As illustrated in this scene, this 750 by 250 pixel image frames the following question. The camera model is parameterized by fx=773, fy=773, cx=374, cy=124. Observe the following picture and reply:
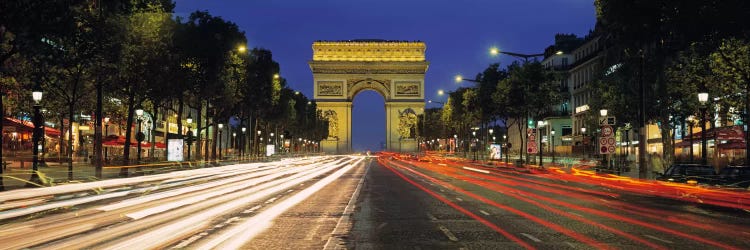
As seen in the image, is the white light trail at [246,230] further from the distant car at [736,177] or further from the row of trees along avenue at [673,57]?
the row of trees along avenue at [673,57]

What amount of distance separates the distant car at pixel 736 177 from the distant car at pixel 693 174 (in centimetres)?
38

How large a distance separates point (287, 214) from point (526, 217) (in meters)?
5.41

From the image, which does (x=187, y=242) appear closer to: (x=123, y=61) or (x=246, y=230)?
(x=246, y=230)

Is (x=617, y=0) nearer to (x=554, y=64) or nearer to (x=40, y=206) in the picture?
(x=40, y=206)

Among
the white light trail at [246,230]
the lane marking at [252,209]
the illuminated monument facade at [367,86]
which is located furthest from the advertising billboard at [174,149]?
the illuminated monument facade at [367,86]

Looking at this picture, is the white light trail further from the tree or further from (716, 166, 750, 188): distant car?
the tree

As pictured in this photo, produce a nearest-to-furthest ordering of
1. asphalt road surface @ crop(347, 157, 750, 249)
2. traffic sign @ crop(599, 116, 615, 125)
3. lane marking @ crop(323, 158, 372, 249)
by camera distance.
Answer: lane marking @ crop(323, 158, 372, 249) < asphalt road surface @ crop(347, 157, 750, 249) < traffic sign @ crop(599, 116, 615, 125)

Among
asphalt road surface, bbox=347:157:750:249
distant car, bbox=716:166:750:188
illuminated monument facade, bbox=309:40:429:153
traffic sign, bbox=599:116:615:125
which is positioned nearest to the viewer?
asphalt road surface, bbox=347:157:750:249

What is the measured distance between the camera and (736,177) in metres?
27.5

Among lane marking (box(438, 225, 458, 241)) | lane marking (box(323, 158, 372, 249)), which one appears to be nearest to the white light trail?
lane marking (box(323, 158, 372, 249))

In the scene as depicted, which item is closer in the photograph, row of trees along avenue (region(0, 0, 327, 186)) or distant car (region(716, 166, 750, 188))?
row of trees along avenue (region(0, 0, 327, 186))

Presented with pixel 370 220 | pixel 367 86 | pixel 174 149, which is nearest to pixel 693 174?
pixel 370 220

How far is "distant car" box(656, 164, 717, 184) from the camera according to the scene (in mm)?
28766

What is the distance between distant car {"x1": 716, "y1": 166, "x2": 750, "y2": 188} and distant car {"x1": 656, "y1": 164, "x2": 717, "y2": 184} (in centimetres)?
38
